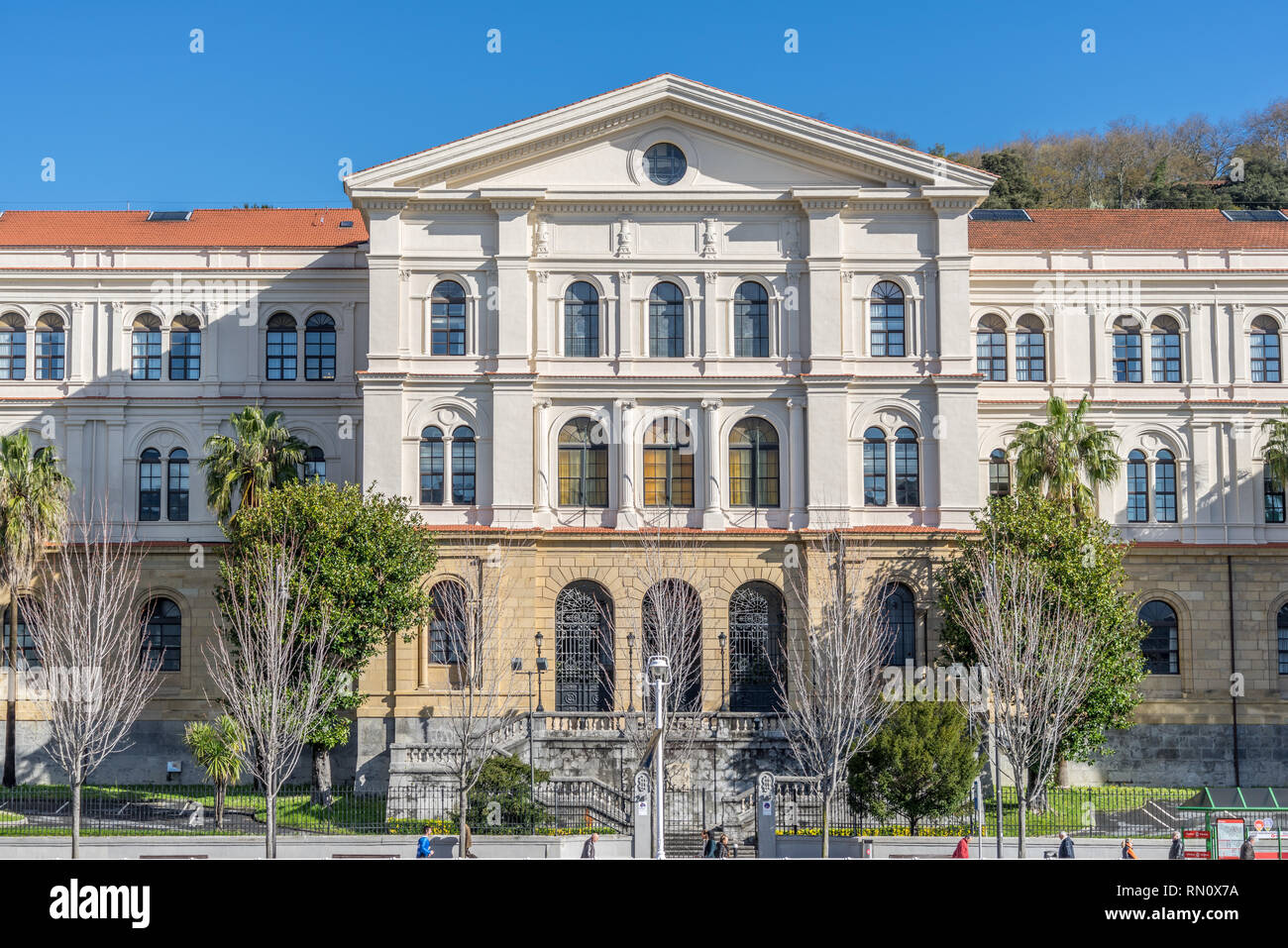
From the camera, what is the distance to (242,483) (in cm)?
4706

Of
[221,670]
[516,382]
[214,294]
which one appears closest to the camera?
[221,670]

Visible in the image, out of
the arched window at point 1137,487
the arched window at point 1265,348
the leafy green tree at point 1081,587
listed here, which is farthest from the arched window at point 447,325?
the arched window at point 1265,348

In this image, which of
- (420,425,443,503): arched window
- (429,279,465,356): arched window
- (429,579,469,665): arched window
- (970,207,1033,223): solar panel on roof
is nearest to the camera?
(429,579,469,665): arched window

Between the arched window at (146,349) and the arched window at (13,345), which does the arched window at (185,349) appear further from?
the arched window at (13,345)

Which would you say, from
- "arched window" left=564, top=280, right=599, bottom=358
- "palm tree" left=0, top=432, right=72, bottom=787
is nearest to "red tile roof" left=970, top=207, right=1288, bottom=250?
"arched window" left=564, top=280, right=599, bottom=358

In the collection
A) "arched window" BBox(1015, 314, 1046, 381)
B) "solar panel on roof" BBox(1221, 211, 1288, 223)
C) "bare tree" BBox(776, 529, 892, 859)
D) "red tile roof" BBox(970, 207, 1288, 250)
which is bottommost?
"bare tree" BBox(776, 529, 892, 859)

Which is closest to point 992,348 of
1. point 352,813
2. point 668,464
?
point 668,464

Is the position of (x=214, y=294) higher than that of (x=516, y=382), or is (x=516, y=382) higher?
(x=214, y=294)

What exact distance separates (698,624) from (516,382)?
9408mm

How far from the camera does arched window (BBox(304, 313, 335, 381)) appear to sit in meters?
52.9

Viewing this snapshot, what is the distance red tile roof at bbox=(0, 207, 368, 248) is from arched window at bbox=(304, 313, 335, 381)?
2848mm

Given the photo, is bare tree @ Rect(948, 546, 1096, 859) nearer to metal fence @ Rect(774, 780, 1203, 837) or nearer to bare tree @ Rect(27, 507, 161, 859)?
metal fence @ Rect(774, 780, 1203, 837)
